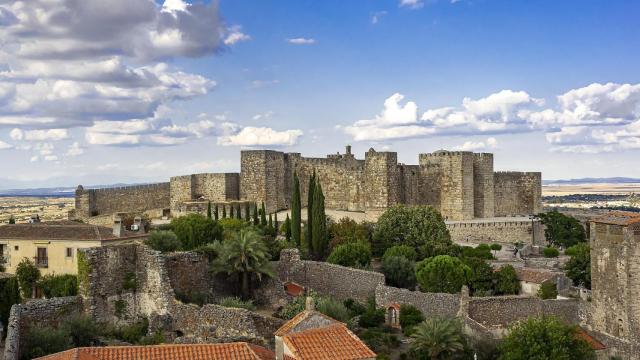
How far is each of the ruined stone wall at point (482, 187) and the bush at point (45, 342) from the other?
1317 inches

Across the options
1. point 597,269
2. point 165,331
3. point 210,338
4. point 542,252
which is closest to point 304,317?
point 210,338

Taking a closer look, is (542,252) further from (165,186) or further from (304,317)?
(304,317)

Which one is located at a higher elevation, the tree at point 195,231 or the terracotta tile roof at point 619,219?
the terracotta tile roof at point 619,219

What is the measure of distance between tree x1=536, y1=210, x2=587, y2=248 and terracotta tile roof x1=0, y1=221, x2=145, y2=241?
29039 mm

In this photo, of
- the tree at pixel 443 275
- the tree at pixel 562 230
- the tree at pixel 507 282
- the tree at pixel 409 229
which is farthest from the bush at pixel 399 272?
the tree at pixel 562 230

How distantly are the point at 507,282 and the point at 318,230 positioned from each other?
28.8 ft

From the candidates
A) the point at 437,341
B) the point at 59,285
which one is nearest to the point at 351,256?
the point at 437,341

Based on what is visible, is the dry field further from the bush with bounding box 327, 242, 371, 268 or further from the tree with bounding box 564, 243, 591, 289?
the tree with bounding box 564, 243, 591, 289

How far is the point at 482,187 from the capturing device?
1854 inches

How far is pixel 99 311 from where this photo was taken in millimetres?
20328

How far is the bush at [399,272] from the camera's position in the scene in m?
31.0

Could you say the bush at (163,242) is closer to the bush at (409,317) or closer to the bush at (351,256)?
the bush at (351,256)

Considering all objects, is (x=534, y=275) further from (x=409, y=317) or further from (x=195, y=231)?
(x=195, y=231)

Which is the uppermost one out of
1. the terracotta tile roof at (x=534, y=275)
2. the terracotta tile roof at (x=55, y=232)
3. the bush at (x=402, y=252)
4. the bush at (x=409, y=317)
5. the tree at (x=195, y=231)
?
the terracotta tile roof at (x=55, y=232)
